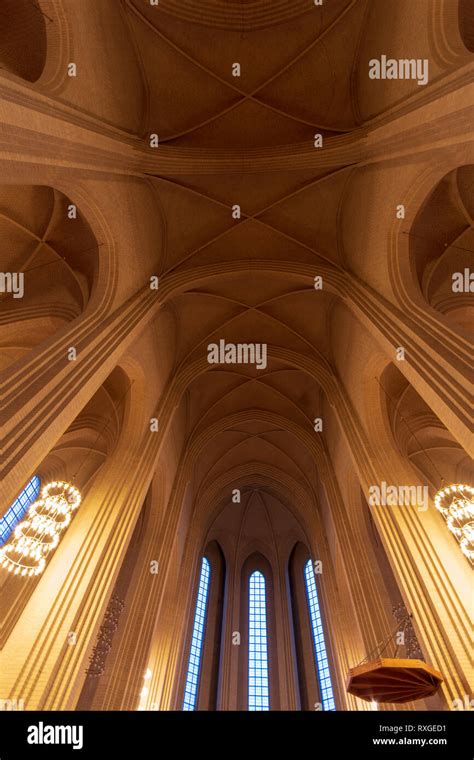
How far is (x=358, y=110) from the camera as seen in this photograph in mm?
→ 10805

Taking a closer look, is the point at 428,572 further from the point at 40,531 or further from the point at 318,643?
the point at 318,643

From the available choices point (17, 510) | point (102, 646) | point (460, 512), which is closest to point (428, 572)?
point (460, 512)

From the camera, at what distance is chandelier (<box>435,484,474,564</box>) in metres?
7.14

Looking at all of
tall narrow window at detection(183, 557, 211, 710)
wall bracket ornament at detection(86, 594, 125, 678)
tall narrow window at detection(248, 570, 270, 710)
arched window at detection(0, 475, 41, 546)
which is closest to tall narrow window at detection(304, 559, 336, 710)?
tall narrow window at detection(248, 570, 270, 710)

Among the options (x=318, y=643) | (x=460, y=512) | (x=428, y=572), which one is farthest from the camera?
(x=318, y=643)

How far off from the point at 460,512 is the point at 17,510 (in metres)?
11.1

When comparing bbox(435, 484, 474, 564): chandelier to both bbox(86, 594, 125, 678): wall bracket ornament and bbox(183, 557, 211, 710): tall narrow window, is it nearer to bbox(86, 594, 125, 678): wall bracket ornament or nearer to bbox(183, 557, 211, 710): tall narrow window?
bbox(86, 594, 125, 678): wall bracket ornament

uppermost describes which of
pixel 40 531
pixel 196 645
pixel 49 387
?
pixel 196 645

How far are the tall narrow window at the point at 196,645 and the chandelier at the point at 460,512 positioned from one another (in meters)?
11.4

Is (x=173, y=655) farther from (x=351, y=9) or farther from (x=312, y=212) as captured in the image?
(x=351, y=9)

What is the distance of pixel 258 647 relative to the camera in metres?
16.3

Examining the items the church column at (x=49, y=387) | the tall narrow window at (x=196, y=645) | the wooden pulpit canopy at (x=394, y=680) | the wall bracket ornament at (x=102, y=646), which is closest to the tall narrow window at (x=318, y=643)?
the tall narrow window at (x=196, y=645)

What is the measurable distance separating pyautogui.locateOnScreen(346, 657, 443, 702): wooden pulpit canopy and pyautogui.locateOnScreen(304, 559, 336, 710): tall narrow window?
795 cm

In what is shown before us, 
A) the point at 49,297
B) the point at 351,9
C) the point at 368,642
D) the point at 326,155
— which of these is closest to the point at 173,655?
the point at 368,642
